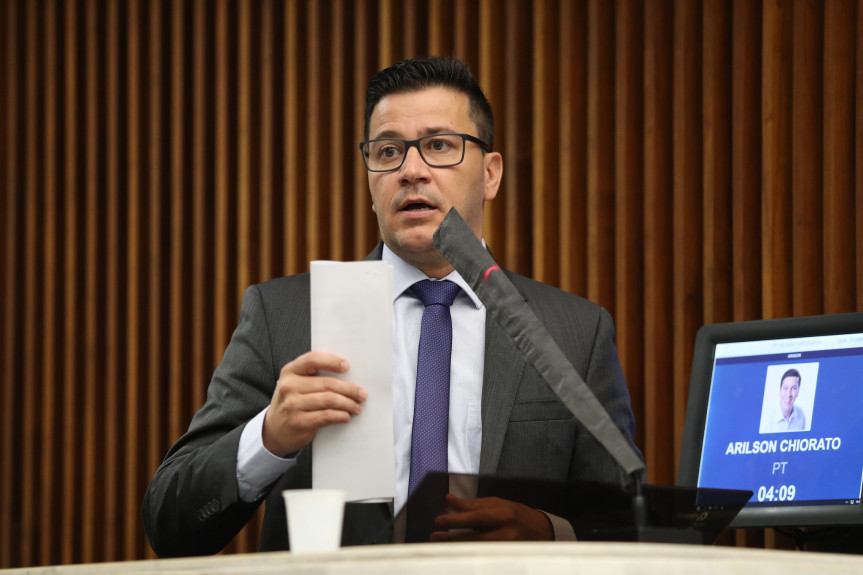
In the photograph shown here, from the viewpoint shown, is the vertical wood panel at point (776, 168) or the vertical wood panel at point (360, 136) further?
the vertical wood panel at point (360, 136)

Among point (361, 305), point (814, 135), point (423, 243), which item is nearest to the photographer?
point (361, 305)

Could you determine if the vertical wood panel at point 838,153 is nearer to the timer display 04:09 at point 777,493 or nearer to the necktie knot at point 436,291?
the timer display 04:09 at point 777,493

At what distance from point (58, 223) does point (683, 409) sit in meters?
2.08

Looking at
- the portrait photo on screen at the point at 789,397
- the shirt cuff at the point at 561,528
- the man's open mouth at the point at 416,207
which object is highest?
the man's open mouth at the point at 416,207

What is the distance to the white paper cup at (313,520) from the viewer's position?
3.71 feet

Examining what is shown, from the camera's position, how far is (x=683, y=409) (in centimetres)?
285

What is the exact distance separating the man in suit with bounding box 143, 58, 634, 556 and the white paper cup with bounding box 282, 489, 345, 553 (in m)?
0.52

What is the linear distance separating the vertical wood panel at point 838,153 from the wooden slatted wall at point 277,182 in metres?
0.07

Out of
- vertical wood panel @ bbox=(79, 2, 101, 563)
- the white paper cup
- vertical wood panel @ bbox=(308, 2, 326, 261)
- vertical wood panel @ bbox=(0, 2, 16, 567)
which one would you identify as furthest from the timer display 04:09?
vertical wood panel @ bbox=(0, 2, 16, 567)

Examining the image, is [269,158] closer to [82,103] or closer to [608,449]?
[82,103]

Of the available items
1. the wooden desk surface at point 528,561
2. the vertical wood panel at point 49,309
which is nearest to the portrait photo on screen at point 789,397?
the wooden desk surface at point 528,561

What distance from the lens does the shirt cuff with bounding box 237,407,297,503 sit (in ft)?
5.63

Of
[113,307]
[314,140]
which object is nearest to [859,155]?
[314,140]

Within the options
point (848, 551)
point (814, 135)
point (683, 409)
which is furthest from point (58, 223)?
point (848, 551)
